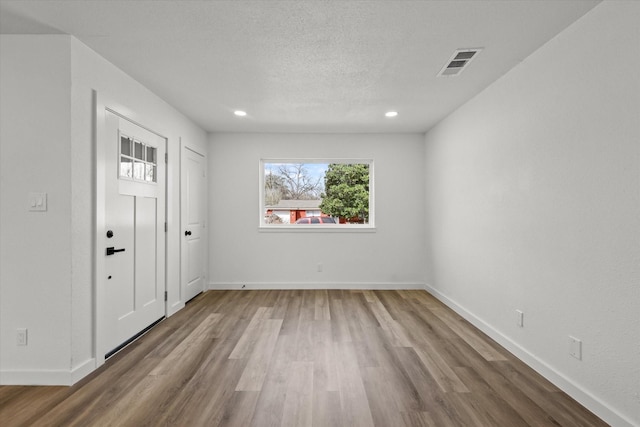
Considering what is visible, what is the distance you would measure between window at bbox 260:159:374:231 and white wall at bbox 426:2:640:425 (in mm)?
1997

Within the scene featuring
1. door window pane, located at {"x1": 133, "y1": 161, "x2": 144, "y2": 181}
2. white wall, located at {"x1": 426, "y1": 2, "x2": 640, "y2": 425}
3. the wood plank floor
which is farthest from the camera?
door window pane, located at {"x1": 133, "y1": 161, "x2": 144, "y2": 181}

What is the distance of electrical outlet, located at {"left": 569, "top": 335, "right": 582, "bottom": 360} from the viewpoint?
6.59ft

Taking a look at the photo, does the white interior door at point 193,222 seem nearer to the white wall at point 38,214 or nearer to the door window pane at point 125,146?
the door window pane at point 125,146

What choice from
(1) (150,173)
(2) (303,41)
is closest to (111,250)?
(1) (150,173)

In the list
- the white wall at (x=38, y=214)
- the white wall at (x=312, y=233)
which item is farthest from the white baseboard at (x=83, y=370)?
the white wall at (x=312, y=233)

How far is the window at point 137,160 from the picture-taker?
9.27 feet

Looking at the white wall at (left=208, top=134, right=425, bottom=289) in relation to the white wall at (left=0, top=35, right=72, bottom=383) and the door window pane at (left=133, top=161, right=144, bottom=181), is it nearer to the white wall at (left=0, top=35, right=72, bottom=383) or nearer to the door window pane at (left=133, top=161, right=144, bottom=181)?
the door window pane at (left=133, top=161, right=144, bottom=181)

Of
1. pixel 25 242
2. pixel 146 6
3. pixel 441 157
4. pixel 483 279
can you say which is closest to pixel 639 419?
pixel 483 279

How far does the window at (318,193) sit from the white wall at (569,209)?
2.00m

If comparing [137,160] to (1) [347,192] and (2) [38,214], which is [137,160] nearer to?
(2) [38,214]

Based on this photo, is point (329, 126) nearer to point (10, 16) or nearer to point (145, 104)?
Result: point (145, 104)

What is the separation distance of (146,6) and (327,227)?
3542mm

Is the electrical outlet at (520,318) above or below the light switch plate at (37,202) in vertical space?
below

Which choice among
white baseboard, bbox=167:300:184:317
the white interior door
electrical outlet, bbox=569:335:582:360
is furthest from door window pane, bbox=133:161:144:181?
electrical outlet, bbox=569:335:582:360
